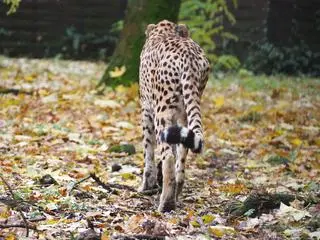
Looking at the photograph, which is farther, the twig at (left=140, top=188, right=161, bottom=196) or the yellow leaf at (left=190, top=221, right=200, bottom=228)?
the twig at (left=140, top=188, right=161, bottom=196)

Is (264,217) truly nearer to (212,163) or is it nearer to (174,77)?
(174,77)

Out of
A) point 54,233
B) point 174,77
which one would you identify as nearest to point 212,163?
point 174,77

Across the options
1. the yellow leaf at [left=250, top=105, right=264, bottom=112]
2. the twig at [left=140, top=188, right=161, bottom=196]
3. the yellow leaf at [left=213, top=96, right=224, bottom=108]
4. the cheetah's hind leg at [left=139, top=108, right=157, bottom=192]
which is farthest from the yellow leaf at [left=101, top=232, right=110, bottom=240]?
the yellow leaf at [left=213, top=96, right=224, bottom=108]

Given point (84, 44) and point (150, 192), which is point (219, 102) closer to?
point (150, 192)

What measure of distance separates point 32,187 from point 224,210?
170 cm

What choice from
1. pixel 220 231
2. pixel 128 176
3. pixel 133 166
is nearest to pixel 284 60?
pixel 133 166

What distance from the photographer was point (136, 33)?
42.2 ft

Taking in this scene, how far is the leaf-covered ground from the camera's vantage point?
5.51m

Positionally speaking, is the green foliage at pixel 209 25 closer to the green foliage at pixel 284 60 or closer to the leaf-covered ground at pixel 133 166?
the green foliage at pixel 284 60

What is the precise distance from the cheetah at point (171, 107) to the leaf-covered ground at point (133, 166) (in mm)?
282

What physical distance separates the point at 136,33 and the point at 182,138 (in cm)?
745

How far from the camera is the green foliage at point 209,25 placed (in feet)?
58.1

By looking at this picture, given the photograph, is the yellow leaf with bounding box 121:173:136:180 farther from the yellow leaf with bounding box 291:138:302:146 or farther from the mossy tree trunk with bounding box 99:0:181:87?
the mossy tree trunk with bounding box 99:0:181:87

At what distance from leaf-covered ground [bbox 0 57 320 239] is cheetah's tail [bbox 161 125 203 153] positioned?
60 cm
